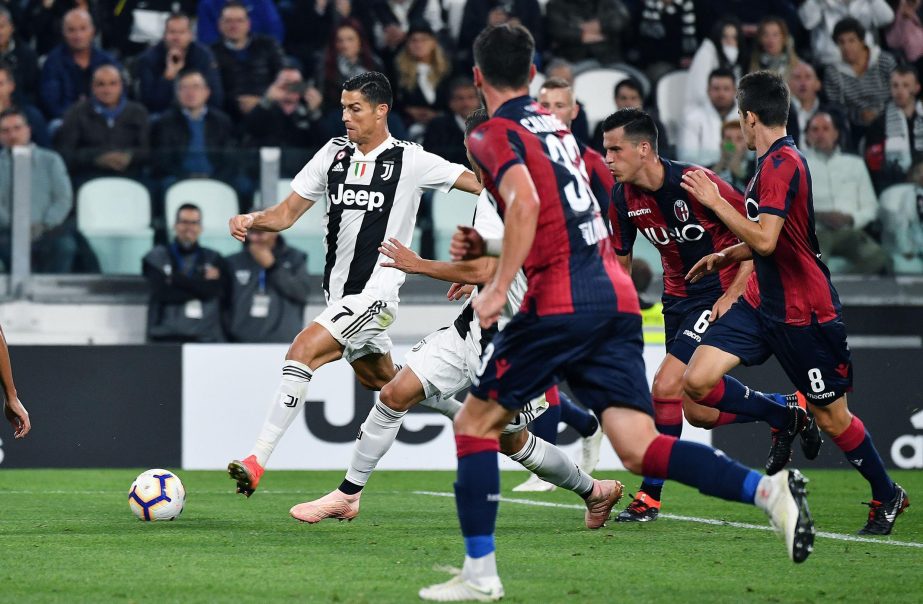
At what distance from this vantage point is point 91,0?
15.2 meters

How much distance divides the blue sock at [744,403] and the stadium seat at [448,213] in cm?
451

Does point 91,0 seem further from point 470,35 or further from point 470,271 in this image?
point 470,271

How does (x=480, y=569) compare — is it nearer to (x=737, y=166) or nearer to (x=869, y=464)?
(x=869, y=464)

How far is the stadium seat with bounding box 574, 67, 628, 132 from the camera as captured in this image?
14844 mm

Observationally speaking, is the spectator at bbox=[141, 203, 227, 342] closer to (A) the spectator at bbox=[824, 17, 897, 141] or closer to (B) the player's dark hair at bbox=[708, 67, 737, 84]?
(B) the player's dark hair at bbox=[708, 67, 737, 84]

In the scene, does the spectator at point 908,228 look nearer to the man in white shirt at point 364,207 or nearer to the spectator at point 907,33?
the spectator at point 907,33

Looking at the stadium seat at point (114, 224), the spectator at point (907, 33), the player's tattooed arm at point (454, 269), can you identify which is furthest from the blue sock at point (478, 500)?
the spectator at point (907, 33)

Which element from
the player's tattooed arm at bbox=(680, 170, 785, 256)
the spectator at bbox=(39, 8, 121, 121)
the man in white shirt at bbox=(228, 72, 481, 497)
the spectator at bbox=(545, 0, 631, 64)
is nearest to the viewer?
the player's tattooed arm at bbox=(680, 170, 785, 256)

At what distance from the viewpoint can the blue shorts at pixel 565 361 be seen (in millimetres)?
5004

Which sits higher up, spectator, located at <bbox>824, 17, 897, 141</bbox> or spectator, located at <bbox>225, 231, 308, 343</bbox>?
spectator, located at <bbox>824, 17, 897, 141</bbox>

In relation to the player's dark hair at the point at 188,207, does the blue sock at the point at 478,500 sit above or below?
above

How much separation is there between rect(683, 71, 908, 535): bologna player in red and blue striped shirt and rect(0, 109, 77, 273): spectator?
266 inches

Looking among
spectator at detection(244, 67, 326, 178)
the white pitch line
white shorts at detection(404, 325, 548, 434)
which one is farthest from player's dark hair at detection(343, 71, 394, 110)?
spectator at detection(244, 67, 326, 178)

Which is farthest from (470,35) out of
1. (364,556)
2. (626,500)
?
(364,556)
